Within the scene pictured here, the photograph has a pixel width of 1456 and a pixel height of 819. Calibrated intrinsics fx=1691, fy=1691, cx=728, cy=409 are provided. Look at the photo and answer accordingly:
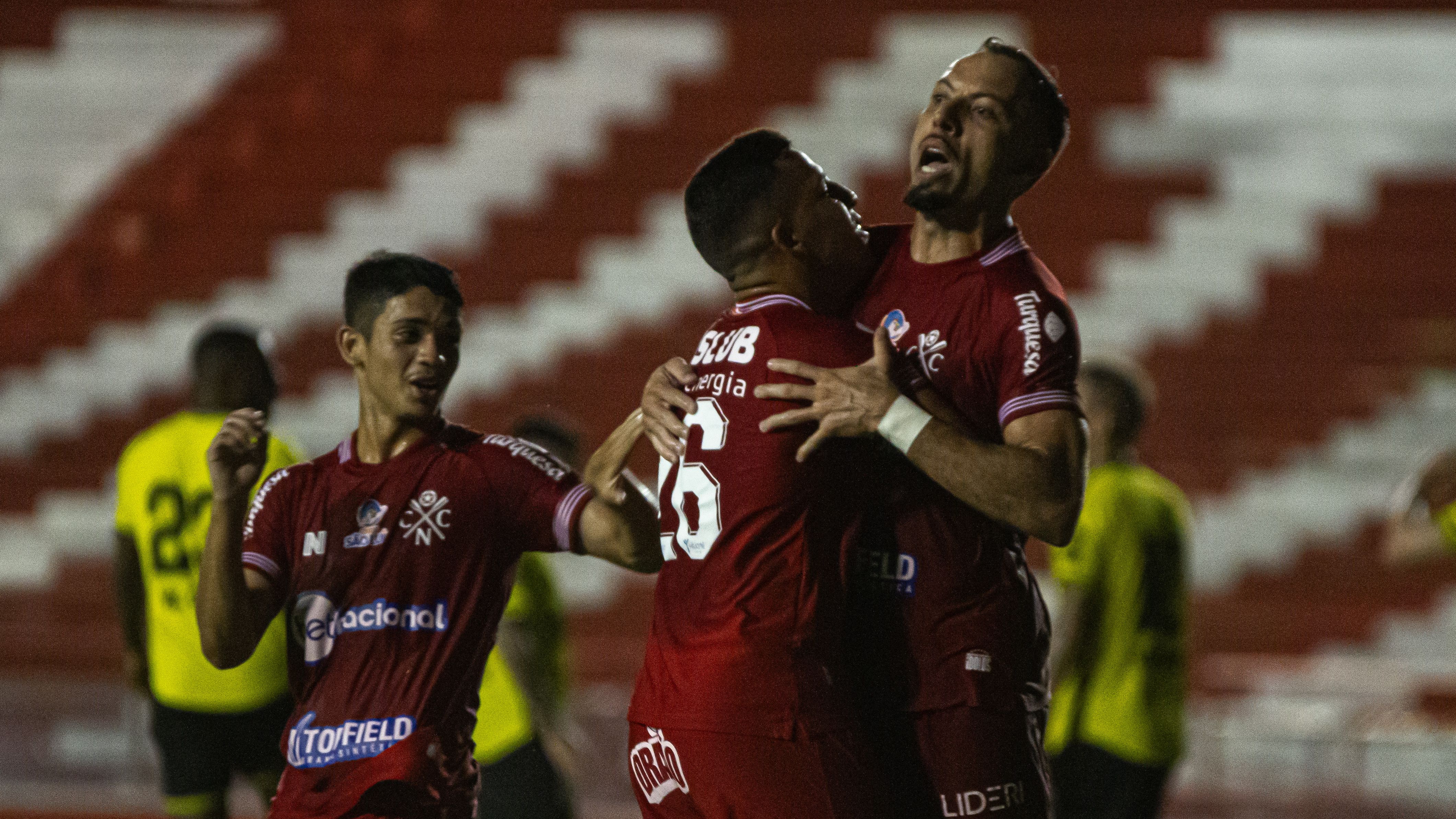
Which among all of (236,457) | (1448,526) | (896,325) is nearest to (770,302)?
(896,325)

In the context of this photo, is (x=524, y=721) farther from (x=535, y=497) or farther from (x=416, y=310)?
(x=416, y=310)

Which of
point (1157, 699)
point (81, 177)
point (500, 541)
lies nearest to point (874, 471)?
point (500, 541)

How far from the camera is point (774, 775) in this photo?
234 centimetres

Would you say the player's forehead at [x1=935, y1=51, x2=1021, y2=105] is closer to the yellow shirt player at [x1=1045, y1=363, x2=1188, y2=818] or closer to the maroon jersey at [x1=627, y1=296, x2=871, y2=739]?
the maroon jersey at [x1=627, y1=296, x2=871, y2=739]

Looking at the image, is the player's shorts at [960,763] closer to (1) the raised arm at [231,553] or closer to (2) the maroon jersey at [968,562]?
(2) the maroon jersey at [968,562]

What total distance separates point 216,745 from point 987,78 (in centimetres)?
291

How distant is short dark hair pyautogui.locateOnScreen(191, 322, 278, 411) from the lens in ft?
14.5

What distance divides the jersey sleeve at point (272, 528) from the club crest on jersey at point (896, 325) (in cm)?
105

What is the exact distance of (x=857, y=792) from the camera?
2.35 m

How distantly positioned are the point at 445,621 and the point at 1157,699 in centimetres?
247

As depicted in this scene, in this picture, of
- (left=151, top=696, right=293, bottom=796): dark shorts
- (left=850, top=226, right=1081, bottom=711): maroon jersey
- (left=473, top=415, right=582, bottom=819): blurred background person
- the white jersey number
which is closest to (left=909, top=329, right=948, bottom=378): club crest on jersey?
(left=850, top=226, right=1081, bottom=711): maroon jersey

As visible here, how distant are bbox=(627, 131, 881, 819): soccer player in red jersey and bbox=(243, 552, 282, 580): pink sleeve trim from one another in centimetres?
68

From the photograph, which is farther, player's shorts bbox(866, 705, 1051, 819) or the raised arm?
the raised arm

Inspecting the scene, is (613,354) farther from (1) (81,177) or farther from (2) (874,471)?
(2) (874,471)
